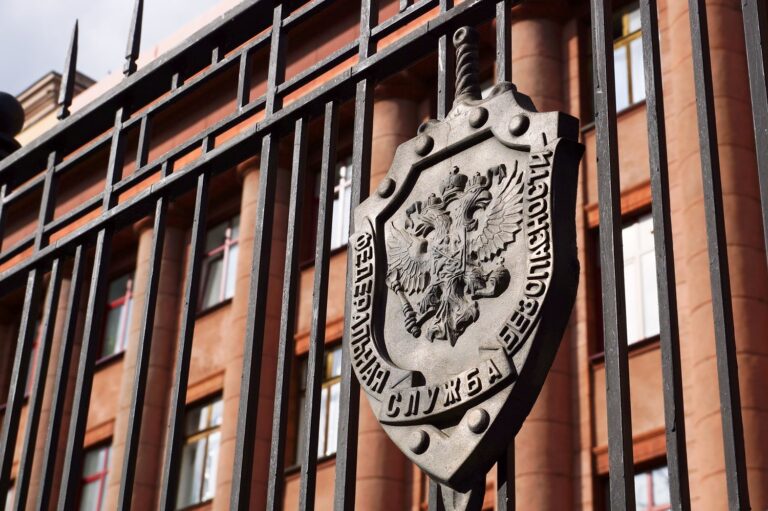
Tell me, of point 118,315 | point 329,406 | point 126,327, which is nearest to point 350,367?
point 329,406

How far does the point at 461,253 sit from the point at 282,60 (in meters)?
1.28

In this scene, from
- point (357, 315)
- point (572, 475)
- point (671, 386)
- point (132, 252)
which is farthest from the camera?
point (132, 252)

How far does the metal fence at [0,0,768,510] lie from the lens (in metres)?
2.94

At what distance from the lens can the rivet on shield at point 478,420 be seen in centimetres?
299

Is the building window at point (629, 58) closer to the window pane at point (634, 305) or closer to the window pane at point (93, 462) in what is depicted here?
the window pane at point (634, 305)

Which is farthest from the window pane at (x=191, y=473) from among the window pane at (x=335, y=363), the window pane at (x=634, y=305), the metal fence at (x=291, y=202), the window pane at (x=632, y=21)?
the metal fence at (x=291, y=202)

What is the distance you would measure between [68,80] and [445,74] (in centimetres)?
167

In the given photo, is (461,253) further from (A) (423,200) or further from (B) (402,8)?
(B) (402,8)

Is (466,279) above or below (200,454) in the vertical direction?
below

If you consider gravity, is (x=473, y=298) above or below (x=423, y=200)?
below

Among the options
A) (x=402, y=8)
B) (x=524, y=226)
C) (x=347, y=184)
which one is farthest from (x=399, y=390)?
(x=347, y=184)

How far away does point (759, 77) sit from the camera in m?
2.99

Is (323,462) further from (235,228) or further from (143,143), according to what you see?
(143,143)

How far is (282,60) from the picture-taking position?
4293 millimetres
